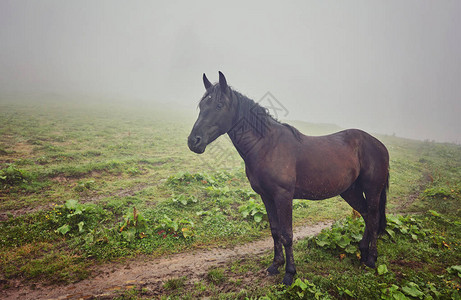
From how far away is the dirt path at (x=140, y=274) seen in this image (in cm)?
372

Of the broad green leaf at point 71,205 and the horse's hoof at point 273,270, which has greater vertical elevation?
the broad green leaf at point 71,205

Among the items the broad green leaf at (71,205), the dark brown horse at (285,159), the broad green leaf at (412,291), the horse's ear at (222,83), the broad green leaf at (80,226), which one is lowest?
the broad green leaf at (80,226)

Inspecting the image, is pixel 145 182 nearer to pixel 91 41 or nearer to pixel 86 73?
pixel 86 73

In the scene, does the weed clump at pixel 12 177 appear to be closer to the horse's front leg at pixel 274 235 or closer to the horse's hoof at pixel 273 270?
the horse's front leg at pixel 274 235

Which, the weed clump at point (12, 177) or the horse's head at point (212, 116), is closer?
the horse's head at point (212, 116)

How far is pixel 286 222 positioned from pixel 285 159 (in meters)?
1.28

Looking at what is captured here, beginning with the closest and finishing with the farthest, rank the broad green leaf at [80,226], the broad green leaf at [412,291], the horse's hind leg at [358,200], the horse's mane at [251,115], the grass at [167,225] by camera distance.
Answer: the broad green leaf at [412,291] → the grass at [167,225] → the horse's mane at [251,115] → the horse's hind leg at [358,200] → the broad green leaf at [80,226]

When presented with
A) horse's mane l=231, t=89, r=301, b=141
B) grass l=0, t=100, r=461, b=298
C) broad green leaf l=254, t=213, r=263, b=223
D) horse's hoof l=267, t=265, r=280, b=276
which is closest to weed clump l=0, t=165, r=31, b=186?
grass l=0, t=100, r=461, b=298

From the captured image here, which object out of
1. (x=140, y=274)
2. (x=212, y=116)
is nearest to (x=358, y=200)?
(x=212, y=116)

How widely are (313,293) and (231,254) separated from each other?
2.35 metres

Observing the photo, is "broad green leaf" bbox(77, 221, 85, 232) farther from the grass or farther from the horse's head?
the horse's head

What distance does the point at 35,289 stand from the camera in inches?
149

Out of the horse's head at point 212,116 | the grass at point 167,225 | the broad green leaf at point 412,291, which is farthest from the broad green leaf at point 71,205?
the broad green leaf at point 412,291

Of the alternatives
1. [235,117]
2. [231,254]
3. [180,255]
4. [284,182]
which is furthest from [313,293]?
[235,117]
